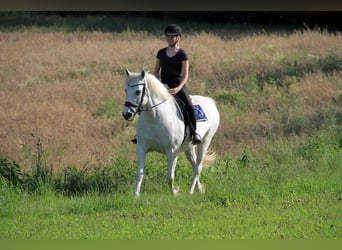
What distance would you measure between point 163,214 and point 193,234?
140 cm

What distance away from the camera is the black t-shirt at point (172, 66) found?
11.4m

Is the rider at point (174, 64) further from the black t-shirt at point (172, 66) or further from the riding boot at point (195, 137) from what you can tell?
the riding boot at point (195, 137)

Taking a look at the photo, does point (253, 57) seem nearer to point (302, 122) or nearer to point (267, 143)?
point (302, 122)

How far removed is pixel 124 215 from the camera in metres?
9.73

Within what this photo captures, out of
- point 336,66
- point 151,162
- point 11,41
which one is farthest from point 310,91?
point 11,41

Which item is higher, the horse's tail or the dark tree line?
the horse's tail

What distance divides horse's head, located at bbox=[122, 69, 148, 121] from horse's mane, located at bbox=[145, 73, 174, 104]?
17cm

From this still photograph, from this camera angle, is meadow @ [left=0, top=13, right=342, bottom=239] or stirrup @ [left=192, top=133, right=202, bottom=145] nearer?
meadow @ [left=0, top=13, right=342, bottom=239]

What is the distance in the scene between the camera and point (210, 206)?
10148mm

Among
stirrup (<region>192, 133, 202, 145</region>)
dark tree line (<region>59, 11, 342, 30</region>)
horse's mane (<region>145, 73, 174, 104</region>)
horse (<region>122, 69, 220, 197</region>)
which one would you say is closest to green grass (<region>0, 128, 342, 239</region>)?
horse (<region>122, 69, 220, 197</region>)

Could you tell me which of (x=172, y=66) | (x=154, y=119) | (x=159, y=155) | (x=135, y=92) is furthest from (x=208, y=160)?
(x=135, y=92)

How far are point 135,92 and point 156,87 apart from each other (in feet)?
1.80

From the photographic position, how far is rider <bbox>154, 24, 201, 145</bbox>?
1127 centimetres

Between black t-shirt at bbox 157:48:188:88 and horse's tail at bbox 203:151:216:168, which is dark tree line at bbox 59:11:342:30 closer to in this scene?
horse's tail at bbox 203:151:216:168
